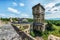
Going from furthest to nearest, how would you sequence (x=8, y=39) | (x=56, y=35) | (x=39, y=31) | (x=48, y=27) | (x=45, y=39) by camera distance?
(x=56, y=35), (x=48, y=27), (x=39, y=31), (x=45, y=39), (x=8, y=39)

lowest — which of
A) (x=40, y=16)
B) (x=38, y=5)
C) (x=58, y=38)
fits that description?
(x=58, y=38)

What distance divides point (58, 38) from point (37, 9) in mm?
2247

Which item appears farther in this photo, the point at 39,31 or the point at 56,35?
the point at 56,35

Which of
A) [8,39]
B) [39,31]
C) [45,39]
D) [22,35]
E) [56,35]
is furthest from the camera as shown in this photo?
[56,35]

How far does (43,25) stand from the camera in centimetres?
982

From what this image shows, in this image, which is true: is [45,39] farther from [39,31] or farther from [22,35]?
[22,35]

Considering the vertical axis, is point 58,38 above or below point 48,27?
below

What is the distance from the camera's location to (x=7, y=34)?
2.80 m

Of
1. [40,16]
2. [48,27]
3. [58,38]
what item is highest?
[40,16]

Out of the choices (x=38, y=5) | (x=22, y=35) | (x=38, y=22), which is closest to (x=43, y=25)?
(x=38, y=22)

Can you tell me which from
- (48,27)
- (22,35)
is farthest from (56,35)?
(22,35)

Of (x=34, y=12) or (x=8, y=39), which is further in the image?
(x=34, y=12)

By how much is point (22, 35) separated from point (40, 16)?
23.7 feet

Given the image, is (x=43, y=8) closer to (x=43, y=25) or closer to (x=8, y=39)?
(x=43, y=25)
